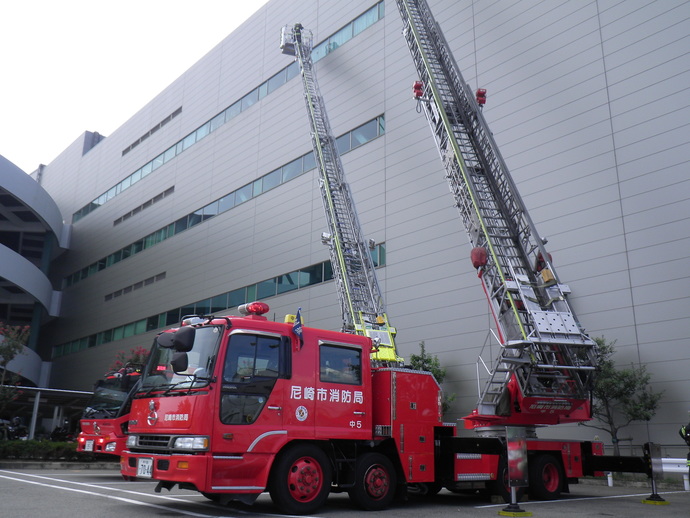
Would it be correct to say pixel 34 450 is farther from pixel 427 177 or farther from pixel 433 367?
pixel 427 177

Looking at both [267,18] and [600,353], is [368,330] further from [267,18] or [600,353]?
[267,18]

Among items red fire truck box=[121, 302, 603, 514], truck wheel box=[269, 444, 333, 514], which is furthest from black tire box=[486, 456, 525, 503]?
truck wheel box=[269, 444, 333, 514]

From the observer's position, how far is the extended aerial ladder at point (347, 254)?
17.5 metres

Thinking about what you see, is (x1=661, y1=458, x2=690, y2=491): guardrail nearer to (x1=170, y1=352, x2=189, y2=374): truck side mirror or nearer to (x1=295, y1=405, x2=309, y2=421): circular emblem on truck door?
(x1=295, y1=405, x2=309, y2=421): circular emblem on truck door

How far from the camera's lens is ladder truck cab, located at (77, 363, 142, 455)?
44.8 feet

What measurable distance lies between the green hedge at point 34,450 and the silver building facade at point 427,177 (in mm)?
10788

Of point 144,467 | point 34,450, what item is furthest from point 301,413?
point 34,450

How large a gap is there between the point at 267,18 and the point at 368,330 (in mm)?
22535

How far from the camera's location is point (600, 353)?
15.2 meters

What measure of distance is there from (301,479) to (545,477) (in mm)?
5209

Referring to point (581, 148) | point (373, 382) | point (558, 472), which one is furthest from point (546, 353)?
point (581, 148)

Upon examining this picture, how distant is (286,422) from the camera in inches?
314

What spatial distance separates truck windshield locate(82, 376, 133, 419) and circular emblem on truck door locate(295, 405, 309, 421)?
7533mm

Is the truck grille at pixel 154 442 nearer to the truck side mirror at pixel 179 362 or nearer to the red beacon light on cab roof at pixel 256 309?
the truck side mirror at pixel 179 362
